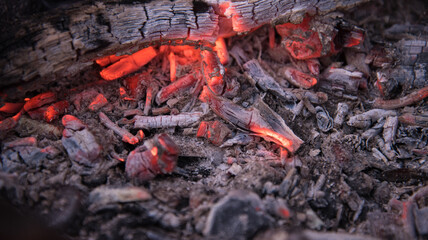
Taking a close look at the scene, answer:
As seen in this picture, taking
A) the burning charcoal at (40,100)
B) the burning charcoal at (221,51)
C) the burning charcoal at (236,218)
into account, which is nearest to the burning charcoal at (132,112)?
the burning charcoal at (40,100)

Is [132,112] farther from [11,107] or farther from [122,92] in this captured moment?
[11,107]

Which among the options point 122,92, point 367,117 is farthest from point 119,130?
point 367,117

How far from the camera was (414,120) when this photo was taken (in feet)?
10.3

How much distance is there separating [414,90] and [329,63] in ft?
3.28

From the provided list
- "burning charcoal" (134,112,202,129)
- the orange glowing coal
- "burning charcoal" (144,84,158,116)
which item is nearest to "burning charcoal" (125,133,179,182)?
"burning charcoal" (134,112,202,129)

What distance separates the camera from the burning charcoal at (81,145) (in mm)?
2637

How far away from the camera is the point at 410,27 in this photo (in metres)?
3.88

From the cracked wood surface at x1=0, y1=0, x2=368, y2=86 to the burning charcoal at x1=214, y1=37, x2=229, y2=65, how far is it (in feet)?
0.63

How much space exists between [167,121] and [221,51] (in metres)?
1.15

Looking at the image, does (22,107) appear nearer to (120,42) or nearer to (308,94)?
(120,42)

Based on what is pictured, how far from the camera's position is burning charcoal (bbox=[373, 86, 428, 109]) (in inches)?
129

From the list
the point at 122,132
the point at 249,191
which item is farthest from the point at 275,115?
the point at 122,132

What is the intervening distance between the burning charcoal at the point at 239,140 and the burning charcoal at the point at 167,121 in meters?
0.43

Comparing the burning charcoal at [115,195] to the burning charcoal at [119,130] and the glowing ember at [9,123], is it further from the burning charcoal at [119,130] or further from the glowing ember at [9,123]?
the glowing ember at [9,123]
